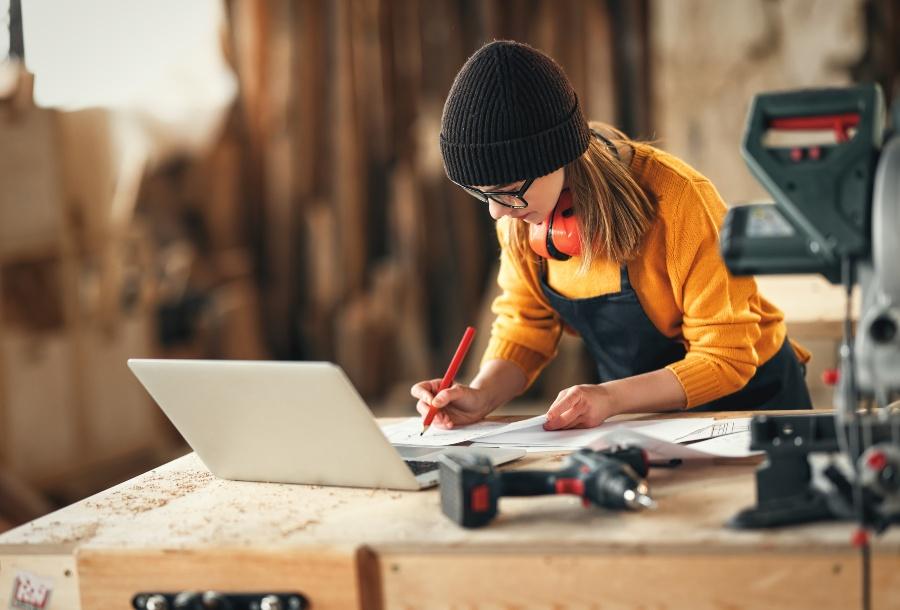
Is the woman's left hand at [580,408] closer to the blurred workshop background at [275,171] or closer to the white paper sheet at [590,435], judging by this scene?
the white paper sheet at [590,435]

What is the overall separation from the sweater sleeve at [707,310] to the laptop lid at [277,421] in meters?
0.75

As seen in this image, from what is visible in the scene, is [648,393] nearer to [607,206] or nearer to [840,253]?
[607,206]

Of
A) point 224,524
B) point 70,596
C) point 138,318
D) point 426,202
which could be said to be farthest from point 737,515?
point 426,202

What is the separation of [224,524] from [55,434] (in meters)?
3.27

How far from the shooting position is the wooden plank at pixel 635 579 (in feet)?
4.58

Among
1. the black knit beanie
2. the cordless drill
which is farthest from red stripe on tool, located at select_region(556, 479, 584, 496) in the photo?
the black knit beanie

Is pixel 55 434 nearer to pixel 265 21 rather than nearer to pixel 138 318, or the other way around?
pixel 138 318

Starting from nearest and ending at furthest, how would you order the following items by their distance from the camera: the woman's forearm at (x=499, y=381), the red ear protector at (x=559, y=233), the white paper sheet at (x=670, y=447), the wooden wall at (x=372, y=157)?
the white paper sheet at (x=670, y=447) < the red ear protector at (x=559, y=233) < the woman's forearm at (x=499, y=381) < the wooden wall at (x=372, y=157)

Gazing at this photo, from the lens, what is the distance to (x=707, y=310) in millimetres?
A: 2221

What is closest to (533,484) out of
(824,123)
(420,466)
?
(420,466)

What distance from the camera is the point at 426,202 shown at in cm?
631

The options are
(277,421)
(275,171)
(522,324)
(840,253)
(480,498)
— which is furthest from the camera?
(275,171)

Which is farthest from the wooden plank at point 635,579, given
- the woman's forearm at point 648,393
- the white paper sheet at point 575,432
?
the woman's forearm at point 648,393

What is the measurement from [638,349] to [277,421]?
101cm
